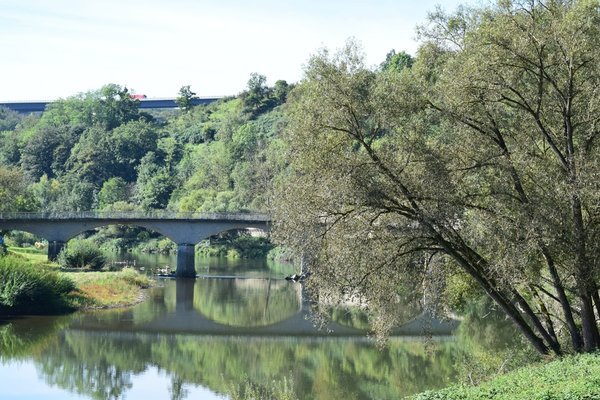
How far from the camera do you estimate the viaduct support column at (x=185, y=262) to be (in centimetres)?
7038

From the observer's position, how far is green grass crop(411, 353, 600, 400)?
48.3 ft

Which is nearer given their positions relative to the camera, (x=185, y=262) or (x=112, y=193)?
(x=185, y=262)

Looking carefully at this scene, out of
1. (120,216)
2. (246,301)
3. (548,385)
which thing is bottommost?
(548,385)

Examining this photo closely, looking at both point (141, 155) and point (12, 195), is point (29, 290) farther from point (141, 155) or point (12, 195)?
point (141, 155)

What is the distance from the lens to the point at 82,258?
63812mm

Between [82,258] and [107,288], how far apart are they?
11054mm

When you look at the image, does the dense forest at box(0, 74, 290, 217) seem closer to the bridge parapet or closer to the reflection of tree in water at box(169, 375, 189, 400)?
the bridge parapet

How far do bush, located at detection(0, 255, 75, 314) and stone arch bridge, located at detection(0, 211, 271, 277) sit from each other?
2628cm

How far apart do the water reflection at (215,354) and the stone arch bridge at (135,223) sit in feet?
75.5

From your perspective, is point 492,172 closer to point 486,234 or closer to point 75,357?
point 486,234

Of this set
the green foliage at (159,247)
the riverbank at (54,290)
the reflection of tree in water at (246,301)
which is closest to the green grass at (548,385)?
the reflection of tree in water at (246,301)

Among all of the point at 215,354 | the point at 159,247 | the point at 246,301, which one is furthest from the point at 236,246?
the point at 215,354

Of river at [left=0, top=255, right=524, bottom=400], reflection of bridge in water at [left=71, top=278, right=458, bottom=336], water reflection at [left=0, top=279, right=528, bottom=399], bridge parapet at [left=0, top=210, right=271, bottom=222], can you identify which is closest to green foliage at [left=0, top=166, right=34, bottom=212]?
bridge parapet at [left=0, top=210, right=271, bottom=222]

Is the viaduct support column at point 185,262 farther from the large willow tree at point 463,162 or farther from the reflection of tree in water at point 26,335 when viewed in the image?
the large willow tree at point 463,162
